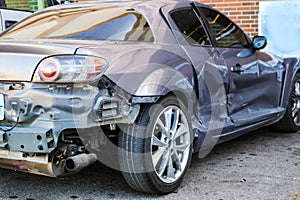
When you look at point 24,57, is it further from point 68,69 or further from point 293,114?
point 293,114

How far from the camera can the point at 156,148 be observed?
3.45 metres

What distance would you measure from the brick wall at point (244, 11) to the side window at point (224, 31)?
288 cm

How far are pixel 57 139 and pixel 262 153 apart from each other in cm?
257

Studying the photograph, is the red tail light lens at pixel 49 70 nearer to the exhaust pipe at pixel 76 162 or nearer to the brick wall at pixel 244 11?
the exhaust pipe at pixel 76 162

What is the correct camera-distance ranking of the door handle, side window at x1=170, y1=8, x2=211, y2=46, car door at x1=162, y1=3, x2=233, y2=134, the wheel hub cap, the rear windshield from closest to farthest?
the wheel hub cap
the rear windshield
car door at x1=162, y1=3, x2=233, y2=134
side window at x1=170, y1=8, x2=211, y2=46
the door handle

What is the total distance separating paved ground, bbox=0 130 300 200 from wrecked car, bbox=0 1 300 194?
23 centimetres

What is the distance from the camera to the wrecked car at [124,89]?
2.98m

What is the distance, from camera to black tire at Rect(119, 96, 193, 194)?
3.25 metres

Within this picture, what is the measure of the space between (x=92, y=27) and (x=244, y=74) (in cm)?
163

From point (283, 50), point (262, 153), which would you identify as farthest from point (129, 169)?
point (283, 50)

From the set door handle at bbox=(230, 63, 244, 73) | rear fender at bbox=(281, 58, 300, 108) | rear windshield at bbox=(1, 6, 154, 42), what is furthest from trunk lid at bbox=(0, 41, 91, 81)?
rear fender at bbox=(281, 58, 300, 108)

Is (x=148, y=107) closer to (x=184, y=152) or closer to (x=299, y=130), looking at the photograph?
(x=184, y=152)

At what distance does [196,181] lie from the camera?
384cm

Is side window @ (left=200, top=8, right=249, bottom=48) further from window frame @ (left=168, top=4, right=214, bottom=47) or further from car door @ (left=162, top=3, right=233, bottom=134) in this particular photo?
car door @ (left=162, top=3, right=233, bottom=134)
